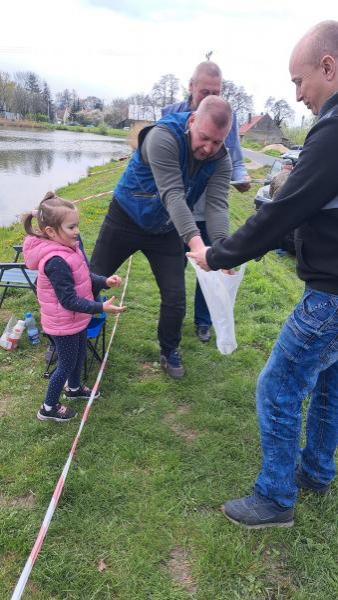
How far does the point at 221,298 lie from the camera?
10.00 ft

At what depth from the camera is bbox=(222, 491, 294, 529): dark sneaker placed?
2.35 metres

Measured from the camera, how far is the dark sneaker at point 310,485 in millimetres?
2572

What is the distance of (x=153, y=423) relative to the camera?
3.12 meters

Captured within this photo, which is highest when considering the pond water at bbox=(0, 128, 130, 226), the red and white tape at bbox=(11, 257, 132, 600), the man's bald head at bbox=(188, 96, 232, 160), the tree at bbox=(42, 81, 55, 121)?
the tree at bbox=(42, 81, 55, 121)

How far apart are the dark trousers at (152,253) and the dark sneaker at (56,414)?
1017 mm

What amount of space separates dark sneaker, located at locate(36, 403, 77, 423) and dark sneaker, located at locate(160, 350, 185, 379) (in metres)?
0.92

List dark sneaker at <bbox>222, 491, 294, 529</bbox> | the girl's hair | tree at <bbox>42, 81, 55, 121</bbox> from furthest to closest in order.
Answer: tree at <bbox>42, 81, 55, 121</bbox> < the girl's hair < dark sneaker at <bbox>222, 491, 294, 529</bbox>

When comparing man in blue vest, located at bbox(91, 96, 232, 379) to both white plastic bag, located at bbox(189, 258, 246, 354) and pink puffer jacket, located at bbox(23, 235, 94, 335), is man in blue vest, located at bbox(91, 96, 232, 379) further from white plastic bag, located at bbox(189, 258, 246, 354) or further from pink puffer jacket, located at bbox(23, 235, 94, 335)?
pink puffer jacket, located at bbox(23, 235, 94, 335)

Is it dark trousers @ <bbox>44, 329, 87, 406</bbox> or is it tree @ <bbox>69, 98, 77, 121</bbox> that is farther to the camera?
tree @ <bbox>69, 98, 77, 121</bbox>

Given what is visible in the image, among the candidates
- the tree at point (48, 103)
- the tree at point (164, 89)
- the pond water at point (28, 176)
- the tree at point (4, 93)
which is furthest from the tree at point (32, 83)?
the pond water at point (28, 176)

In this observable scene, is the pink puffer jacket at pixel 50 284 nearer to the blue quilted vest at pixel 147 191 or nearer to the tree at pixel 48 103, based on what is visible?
the blue quilted vest at pixel 147 191

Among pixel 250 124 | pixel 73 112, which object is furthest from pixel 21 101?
pixel 250 124

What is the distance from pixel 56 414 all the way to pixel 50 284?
913mm

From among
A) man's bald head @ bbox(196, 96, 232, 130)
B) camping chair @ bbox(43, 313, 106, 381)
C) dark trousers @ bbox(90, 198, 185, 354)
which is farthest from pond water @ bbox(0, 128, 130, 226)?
man's bald head @ bbox(196, 96, 232, 130)
